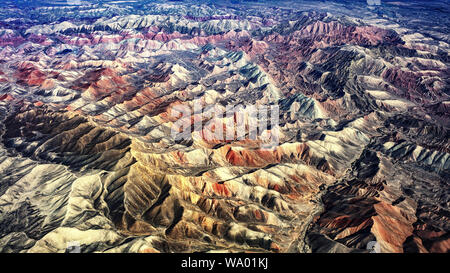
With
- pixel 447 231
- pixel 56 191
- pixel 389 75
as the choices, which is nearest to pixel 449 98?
pixel 389 75

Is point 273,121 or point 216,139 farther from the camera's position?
point 273,121

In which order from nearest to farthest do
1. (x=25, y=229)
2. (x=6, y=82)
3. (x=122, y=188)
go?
(x=25, y=229)
(x=122, y=188)
(x=6, y=82)

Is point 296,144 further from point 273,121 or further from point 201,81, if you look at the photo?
point 201,81

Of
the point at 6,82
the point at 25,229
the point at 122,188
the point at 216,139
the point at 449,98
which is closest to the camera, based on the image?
Result: the point at 25,229

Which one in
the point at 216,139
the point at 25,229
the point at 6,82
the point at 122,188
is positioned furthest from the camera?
the point at 6,82

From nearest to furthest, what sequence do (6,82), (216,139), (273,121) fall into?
(216,139)
(273,121)
(6,82)

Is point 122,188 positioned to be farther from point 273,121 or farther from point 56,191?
point 273,121

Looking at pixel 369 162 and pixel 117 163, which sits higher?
pixel 117 163

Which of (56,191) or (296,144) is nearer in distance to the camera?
(56,191)

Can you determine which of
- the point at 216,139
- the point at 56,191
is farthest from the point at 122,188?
the point at 216,139
